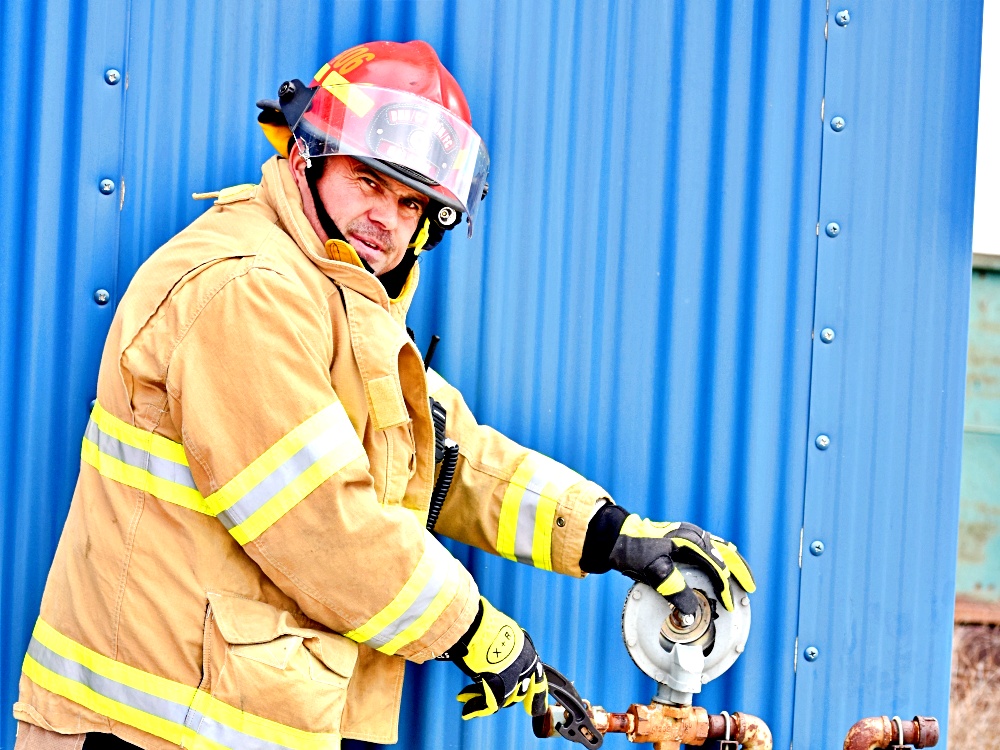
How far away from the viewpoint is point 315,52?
3.05 m

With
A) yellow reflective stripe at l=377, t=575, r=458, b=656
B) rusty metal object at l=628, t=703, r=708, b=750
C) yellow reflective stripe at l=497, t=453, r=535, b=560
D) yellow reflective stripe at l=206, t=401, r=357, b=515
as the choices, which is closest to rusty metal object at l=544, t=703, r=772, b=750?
rusty metal object at l=628, t=703, r=708, b=750

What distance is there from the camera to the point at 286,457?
220 centimetres

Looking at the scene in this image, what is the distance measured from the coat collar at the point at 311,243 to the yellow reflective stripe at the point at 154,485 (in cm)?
57

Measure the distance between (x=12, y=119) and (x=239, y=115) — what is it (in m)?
0.61

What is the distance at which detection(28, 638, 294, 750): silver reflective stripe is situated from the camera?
224cm

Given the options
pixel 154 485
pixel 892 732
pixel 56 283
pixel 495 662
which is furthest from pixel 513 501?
pixel 56 283

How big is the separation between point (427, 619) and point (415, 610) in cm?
4

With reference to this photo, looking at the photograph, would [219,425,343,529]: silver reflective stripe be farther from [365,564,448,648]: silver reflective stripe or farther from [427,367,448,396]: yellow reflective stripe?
[427,367,448,396]: yellow reflective stripe

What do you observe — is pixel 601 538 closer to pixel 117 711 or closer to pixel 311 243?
pixel 311 243

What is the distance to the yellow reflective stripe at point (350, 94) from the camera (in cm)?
249

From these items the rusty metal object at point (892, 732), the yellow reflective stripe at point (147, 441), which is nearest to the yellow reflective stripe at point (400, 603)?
the yellow reflective stripe at point (147, 441)

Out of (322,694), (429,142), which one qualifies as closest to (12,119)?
(429,142)

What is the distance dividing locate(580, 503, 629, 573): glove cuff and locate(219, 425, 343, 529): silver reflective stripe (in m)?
0.93

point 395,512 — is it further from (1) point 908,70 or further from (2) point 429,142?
(1) point 908,70
